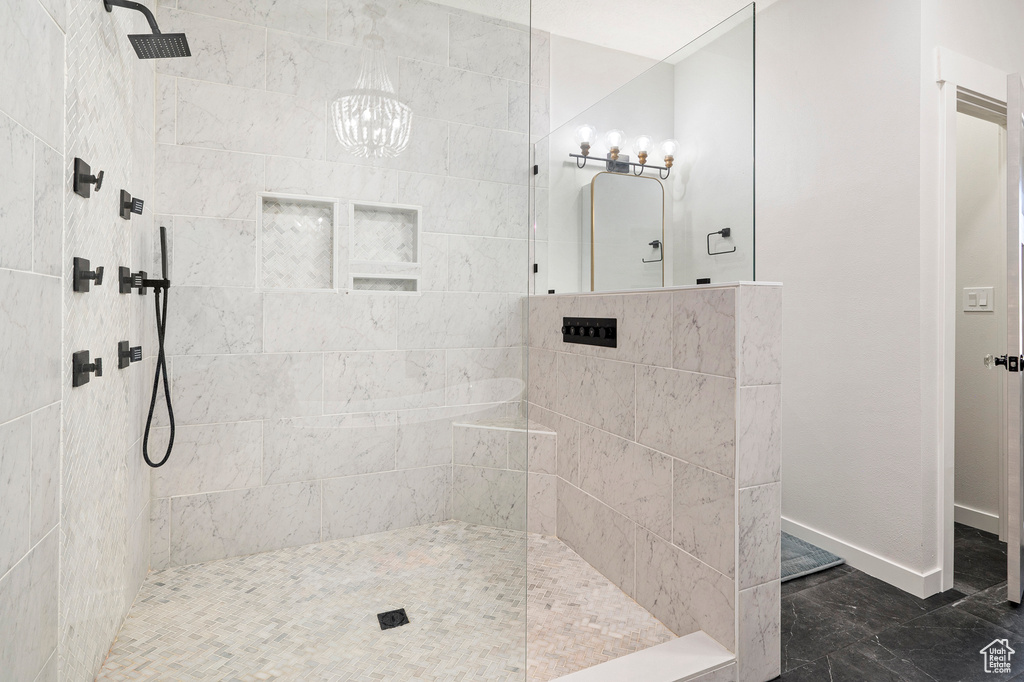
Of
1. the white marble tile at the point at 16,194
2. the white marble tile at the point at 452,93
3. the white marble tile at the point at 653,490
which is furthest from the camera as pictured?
the white marble tile at the point at 653,490

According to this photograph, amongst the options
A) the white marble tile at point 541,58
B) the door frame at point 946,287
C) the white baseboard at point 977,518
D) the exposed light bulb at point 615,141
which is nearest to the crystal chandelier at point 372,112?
the exposed light bulb at point 615,141

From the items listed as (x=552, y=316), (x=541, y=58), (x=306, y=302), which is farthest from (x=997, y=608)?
(x=541, y=58)

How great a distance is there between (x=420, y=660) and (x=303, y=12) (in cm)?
164

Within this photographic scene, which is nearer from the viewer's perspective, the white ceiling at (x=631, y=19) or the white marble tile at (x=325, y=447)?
the white marble tile at (x=325, y=447)

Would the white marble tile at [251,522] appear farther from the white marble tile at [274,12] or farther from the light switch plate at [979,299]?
the light switch plate at [979,299]

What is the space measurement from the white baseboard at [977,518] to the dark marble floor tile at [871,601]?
0.93 m

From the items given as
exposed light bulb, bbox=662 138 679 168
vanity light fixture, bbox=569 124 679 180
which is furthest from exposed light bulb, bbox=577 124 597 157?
exposed light bulb, bbox=662 138 679 168

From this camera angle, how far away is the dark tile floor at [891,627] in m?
1.54

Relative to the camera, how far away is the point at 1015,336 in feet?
6.30

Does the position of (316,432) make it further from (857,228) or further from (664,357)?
(857,228)

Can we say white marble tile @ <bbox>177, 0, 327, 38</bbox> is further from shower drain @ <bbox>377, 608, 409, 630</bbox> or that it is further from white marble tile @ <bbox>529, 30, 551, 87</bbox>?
white marble tile @ <bbox>529, 30, 551, 87</bbox>

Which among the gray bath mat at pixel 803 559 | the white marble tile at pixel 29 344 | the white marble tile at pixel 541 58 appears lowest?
the gray bath mat at pixel 803 559

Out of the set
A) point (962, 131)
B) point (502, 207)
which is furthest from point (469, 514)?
point (962, 131)

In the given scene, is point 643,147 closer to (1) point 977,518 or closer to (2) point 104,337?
(2) point 104,337
